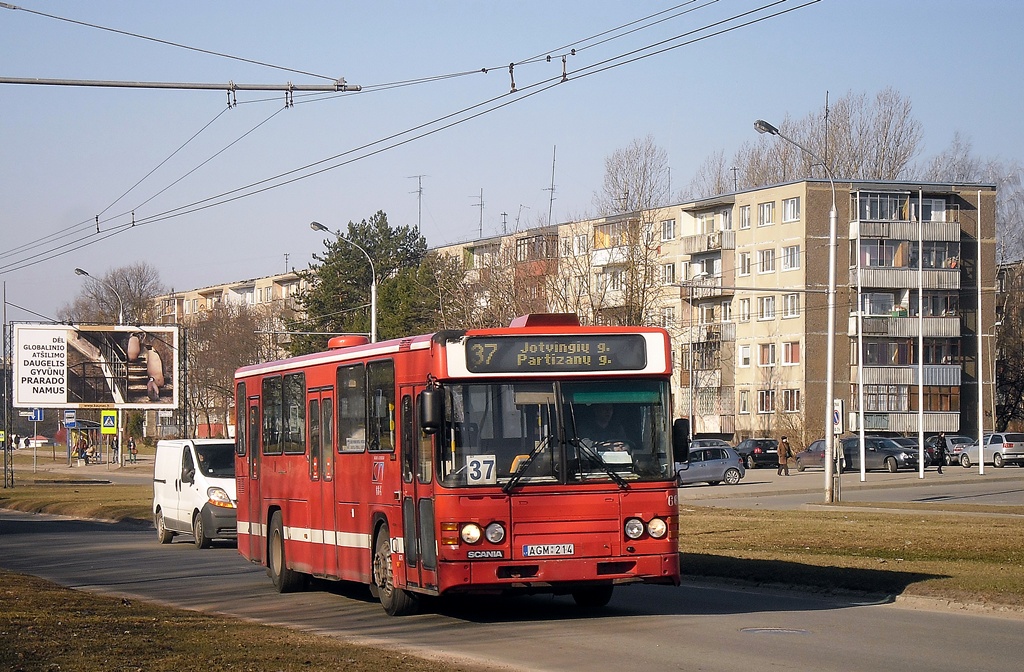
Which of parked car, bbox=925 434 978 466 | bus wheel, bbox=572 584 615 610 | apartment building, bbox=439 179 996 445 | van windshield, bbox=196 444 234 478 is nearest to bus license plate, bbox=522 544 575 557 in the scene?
bus wheel, bbox=572 584 615 610

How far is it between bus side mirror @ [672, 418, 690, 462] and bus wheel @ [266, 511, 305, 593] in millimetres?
6177

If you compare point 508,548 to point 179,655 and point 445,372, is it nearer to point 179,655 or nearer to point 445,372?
point 445,372

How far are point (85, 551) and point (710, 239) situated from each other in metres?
67.9

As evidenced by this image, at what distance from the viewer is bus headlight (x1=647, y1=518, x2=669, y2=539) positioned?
13.3 metres

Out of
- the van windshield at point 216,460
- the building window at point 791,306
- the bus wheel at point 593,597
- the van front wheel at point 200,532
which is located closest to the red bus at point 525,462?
the bus wheel at point 593,597

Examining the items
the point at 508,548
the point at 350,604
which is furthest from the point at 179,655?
the point at 350,604

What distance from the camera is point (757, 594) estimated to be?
54.8ft

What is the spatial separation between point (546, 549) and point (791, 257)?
72.8m

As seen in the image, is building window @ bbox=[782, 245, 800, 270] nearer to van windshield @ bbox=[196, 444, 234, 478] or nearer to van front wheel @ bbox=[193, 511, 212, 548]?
van windshield @ bbox=[196, 444, 234, 478]

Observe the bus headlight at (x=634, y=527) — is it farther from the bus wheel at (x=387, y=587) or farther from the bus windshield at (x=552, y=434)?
the bus wheel at (x=387, y=587)

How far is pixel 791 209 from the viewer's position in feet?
276

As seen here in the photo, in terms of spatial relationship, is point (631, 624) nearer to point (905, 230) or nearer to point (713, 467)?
point (713, 467)

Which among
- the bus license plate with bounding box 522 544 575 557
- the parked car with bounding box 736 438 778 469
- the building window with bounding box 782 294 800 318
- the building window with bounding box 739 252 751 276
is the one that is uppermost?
the building window with bounding box 739 252 751 276

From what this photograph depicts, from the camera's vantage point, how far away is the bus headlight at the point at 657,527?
43.6 feet
